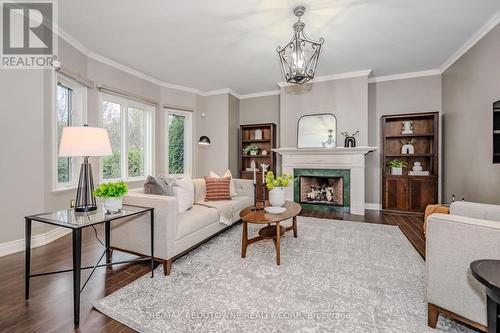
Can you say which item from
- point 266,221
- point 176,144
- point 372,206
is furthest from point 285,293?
point 176,144

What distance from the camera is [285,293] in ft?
5.92

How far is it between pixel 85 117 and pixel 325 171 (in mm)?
4382

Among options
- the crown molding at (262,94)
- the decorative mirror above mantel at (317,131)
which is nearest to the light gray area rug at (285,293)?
the decorative mirror above mantel at (317,131)

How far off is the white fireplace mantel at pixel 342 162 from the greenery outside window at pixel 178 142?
2.35 metres

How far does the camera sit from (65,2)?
2.48 m

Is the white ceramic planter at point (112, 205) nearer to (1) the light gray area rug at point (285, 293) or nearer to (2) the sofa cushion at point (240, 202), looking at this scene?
(1) the light gray area rug at point (285, 293)

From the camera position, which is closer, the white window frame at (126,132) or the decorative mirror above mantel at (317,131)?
the white window frame at (126,132)

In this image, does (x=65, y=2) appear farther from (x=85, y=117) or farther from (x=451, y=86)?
(x=451, y=86)

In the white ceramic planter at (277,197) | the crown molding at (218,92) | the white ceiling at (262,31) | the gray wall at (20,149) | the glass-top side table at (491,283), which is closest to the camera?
the glass-top side table at (491,283)

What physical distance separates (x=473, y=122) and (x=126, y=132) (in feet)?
19.0

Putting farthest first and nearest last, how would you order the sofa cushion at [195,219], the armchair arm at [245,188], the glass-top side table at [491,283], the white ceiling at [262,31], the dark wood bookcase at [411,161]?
the dark wood bookcase at [411,161]
the armchair arm at [245,188]
the white ceiling at [262,31]
the sofa cushion at [195,219]
the glass-top side table at [491,283]

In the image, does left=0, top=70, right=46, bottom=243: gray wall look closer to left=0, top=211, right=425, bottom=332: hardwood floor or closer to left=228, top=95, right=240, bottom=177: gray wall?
left=0, top=211, right=425, bottom=332: hardwood floor

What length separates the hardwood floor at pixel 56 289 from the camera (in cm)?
146

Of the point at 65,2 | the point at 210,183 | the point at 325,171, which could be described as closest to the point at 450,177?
the point at 325,171
